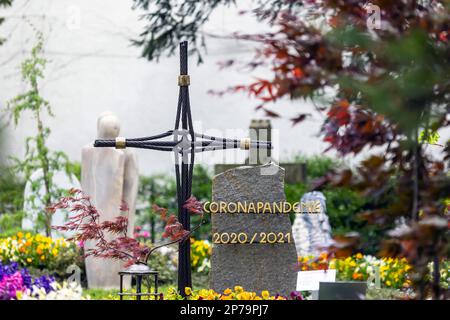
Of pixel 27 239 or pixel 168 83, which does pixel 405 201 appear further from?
pixel 168 83

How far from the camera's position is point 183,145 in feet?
21.2

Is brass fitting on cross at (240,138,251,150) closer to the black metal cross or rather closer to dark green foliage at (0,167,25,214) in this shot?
the black metal cross

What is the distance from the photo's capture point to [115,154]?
10.4 metres

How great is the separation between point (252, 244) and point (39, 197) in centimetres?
530

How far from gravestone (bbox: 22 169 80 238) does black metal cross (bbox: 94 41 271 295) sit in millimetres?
6012

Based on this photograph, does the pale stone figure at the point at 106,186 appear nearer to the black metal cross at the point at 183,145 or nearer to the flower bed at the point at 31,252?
the flower bed at the point at 31,252

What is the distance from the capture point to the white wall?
14.7 meters

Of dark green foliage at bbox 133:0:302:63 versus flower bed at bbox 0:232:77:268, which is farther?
dark green foliage at bbox 133:0:302:63

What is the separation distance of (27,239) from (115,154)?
5.51ft

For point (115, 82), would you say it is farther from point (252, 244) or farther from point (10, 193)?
point (252, 244)

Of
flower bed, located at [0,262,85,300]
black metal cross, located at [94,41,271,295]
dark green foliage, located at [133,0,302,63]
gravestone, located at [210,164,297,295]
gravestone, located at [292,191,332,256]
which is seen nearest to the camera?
flower bed, located at [0,262,85,300]

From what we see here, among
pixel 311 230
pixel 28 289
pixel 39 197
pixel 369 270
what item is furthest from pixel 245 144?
pixel 39 197

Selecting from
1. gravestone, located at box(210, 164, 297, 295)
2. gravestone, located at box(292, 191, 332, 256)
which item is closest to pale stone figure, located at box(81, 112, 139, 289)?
gravestone, located at box(292, 191, 332, 256)
